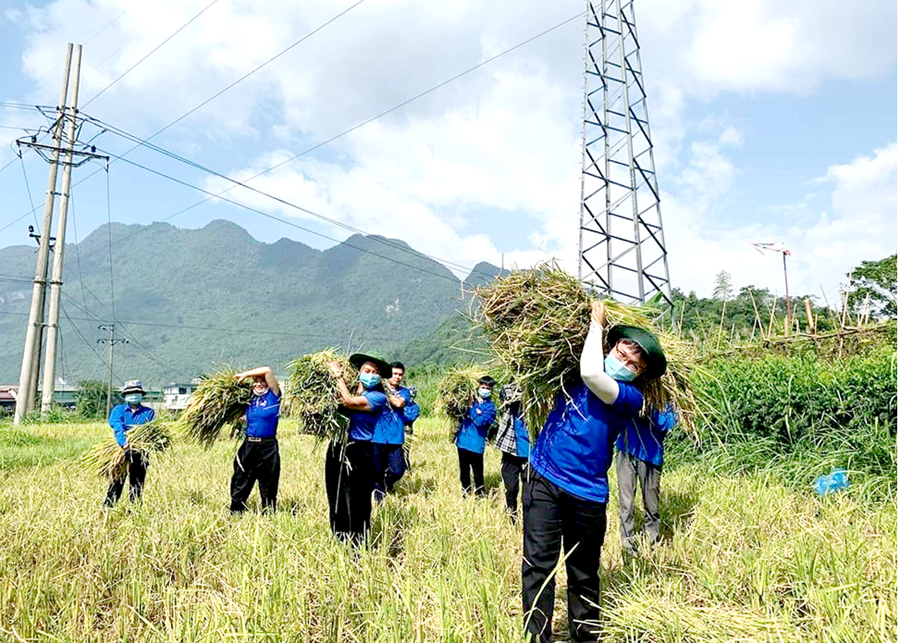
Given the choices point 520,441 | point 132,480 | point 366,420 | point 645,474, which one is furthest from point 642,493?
point 132,480

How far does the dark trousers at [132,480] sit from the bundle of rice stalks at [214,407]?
44cm

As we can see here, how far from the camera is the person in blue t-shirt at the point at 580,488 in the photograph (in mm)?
3104

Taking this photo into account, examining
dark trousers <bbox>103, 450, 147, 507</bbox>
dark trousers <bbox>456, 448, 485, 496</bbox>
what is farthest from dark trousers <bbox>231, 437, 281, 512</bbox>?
dark trousers <bbox>456, 448, 485, 496</bbox>

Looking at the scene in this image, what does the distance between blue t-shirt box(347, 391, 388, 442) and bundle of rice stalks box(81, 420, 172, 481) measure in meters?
2.27

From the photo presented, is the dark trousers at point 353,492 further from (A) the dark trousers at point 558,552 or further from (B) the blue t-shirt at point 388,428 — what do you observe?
(A) the dark trousers at point 558,552

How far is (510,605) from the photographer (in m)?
3.54

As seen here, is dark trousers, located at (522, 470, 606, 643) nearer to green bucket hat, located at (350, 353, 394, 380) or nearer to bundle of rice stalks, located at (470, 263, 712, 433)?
bundle of rice stalks, located at (470, 263, 712, 433)

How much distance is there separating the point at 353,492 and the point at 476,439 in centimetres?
241

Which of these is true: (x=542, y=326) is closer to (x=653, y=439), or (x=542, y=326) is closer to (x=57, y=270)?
(x=653, y=439)

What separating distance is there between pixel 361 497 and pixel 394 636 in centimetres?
182

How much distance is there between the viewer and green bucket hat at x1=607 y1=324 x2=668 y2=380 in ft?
10.4

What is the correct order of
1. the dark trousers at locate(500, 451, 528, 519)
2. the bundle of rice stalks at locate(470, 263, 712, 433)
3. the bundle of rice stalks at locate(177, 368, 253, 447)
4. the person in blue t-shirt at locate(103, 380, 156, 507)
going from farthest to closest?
the bundle of rice stalks at locate(177, 368, 253, 447) < the person in blue t-shirt at locate(103, 380, 156, 507) < the dark trousers at locate(500, 451, 528, 519) < the bundle of rice stalks at locate(470, 263, 712, 433)

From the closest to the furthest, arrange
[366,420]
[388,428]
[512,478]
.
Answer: [366,420]
[388,428]
[512,478]

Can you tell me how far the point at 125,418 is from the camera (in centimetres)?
606
